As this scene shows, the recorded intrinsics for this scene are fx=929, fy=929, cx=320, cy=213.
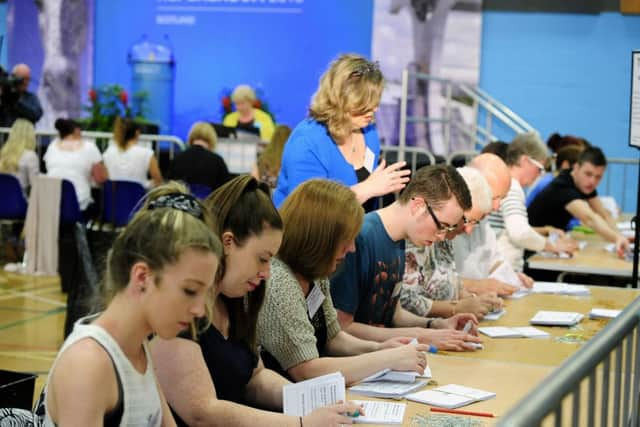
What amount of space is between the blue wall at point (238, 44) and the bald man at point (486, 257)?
743 cm

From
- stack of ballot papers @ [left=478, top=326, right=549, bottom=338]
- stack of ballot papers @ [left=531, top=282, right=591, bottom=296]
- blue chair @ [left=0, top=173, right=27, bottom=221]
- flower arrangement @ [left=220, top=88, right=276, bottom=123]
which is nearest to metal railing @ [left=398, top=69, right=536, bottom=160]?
flower arrangement @ [left=220, top=88, right=276, bottom=123]

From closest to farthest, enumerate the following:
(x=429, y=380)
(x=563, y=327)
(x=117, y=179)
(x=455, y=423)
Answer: (x=455, y=423)
(x=429, y=380)
(x=563, y=327)
(x=117, y=179)

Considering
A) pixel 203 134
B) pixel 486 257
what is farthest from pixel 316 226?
pixel 203 134

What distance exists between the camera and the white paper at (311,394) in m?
2.24

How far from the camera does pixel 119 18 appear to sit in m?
12.6

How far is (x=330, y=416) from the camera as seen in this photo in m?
2.10

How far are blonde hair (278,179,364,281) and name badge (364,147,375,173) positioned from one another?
1318 millimetres

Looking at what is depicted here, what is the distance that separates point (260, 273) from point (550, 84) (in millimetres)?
9491

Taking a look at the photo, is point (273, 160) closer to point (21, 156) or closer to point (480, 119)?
point (21, 156)

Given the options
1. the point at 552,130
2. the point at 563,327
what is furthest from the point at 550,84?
the point at 563,327

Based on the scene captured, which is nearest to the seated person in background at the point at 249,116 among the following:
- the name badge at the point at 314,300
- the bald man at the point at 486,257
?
the bald man at the point at 486,257

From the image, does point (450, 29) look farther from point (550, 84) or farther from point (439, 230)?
point (439, 230)

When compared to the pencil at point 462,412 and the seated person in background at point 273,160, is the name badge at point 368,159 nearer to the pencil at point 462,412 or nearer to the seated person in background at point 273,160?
the pencil at point 462,412

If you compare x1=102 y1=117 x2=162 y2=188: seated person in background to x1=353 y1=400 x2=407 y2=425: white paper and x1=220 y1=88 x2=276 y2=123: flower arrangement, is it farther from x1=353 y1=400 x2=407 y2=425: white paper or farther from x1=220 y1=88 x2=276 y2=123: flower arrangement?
x1=353 y1=400 x2=407 y2=425: white paper
